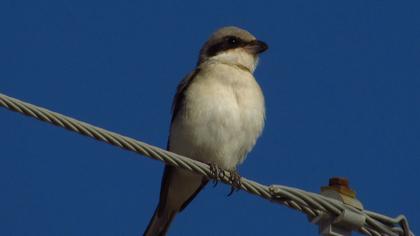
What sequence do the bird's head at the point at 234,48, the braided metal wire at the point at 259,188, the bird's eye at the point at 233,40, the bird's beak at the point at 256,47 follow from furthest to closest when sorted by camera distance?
the bird's eye at the point at 233,40
the bird's beak at the point at 256,47
the bird's head at the point at 234,48
the braided metal wire at the point at 259,188

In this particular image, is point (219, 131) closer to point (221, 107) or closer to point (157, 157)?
point (221, 107)

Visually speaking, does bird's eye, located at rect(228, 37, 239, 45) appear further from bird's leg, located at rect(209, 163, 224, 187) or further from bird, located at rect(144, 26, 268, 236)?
bird's leg, located at rect(209, 163, 224, 187)

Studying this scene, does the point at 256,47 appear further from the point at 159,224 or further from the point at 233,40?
the point at 159,224

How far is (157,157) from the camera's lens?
5.90 m

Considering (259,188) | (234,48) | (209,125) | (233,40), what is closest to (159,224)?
(209,125)

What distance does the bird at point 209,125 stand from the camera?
8711 millimetres

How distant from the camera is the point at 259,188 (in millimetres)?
6211

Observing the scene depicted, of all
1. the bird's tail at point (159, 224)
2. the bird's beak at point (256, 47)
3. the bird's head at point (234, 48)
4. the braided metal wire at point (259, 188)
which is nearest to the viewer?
the braided metal wire at point (259, 188)

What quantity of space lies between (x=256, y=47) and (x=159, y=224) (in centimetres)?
217

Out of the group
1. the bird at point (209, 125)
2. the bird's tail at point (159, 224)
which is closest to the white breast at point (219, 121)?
the bird at point (209, 125)

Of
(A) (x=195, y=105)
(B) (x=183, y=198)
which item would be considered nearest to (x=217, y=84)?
(A) (x=195, y=105)

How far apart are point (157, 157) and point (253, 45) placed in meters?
4.37

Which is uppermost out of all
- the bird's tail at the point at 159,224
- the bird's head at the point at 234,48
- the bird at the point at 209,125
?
the bird's head at the point at 234,48

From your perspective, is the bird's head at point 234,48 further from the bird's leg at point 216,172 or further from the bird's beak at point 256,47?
the bird's leg at point 216,172
